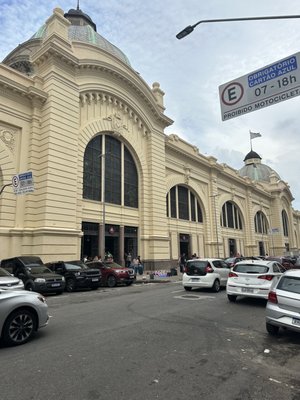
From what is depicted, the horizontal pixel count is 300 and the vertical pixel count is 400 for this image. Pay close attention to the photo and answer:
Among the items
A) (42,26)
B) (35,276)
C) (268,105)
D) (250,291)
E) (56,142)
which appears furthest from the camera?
(42,26)

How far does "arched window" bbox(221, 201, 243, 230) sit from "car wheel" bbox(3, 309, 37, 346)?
41073mm

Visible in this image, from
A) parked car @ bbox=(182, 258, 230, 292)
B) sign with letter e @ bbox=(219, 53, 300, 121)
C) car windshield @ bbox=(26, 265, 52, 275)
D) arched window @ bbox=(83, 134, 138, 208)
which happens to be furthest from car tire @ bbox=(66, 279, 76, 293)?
sign with letter e @ bbox=(219, 53, 300, 121)

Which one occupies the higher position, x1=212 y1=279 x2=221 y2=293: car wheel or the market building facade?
the market building facade

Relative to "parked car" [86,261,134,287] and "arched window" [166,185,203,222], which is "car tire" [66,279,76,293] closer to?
"parked car" [86,261,134,287]

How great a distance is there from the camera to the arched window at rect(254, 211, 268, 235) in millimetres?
58956

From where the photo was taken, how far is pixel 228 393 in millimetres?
4062

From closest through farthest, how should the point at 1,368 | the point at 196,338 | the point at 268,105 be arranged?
the point at 1,368
the point at 196,338
the point at 268,105

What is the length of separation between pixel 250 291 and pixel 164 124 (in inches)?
978

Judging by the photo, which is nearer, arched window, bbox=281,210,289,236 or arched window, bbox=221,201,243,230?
arched window, bbox=221,201,243,230

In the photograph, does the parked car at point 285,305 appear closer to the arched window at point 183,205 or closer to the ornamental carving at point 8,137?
the ornamental carving at point 8,137

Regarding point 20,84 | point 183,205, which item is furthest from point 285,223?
point 20,84

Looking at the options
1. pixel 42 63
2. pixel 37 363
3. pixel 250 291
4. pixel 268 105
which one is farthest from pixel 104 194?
pixel 37 363

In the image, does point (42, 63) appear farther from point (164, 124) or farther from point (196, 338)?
point (196, 338)

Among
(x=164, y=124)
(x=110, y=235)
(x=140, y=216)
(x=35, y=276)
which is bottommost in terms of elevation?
(x=35, y=276)
